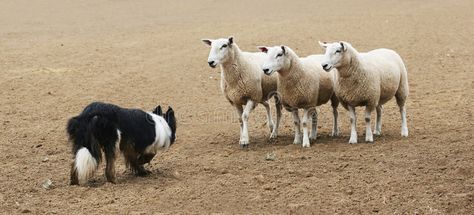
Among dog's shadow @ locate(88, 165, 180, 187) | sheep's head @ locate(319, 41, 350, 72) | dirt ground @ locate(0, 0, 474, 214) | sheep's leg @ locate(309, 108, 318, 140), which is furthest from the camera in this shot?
sheep's leg @ locate(309, 108, 318, 140)

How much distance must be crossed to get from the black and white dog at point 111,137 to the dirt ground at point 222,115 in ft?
0.86

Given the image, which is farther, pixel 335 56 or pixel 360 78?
pixel 360 78

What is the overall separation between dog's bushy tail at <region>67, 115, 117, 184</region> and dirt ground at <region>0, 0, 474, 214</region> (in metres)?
0.25

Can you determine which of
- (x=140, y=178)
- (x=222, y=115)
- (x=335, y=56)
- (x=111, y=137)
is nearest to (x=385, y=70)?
(x=335, y=56)

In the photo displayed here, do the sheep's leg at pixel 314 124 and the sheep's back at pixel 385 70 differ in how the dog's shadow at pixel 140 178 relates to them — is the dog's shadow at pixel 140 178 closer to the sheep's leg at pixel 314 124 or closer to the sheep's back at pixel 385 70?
the sheep's leg at pixel 314 124

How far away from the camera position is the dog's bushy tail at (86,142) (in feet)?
28.3

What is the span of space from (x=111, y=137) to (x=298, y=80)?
330cm

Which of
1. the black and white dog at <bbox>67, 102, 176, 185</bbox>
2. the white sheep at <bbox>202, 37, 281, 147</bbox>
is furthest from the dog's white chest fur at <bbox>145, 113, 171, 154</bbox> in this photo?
the white sheep at <bbox>202, 37, 281, 147</bbox>

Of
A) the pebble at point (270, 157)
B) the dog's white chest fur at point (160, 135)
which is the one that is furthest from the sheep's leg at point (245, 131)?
the dog's white chest fur at point (160, 135)

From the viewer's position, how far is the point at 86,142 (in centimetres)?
863

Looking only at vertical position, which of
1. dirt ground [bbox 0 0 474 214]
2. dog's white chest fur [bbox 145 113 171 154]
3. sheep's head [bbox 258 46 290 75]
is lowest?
dirt ground [bbox 0 0 474 214]

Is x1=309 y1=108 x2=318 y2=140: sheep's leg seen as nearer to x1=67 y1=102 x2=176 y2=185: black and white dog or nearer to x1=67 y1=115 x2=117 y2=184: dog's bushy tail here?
x1=67 y1=102 x2=176 y2=185: black and white dog

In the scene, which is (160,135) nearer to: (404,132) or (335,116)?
(335,116)

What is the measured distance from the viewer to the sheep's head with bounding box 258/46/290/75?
1055 centimetres
